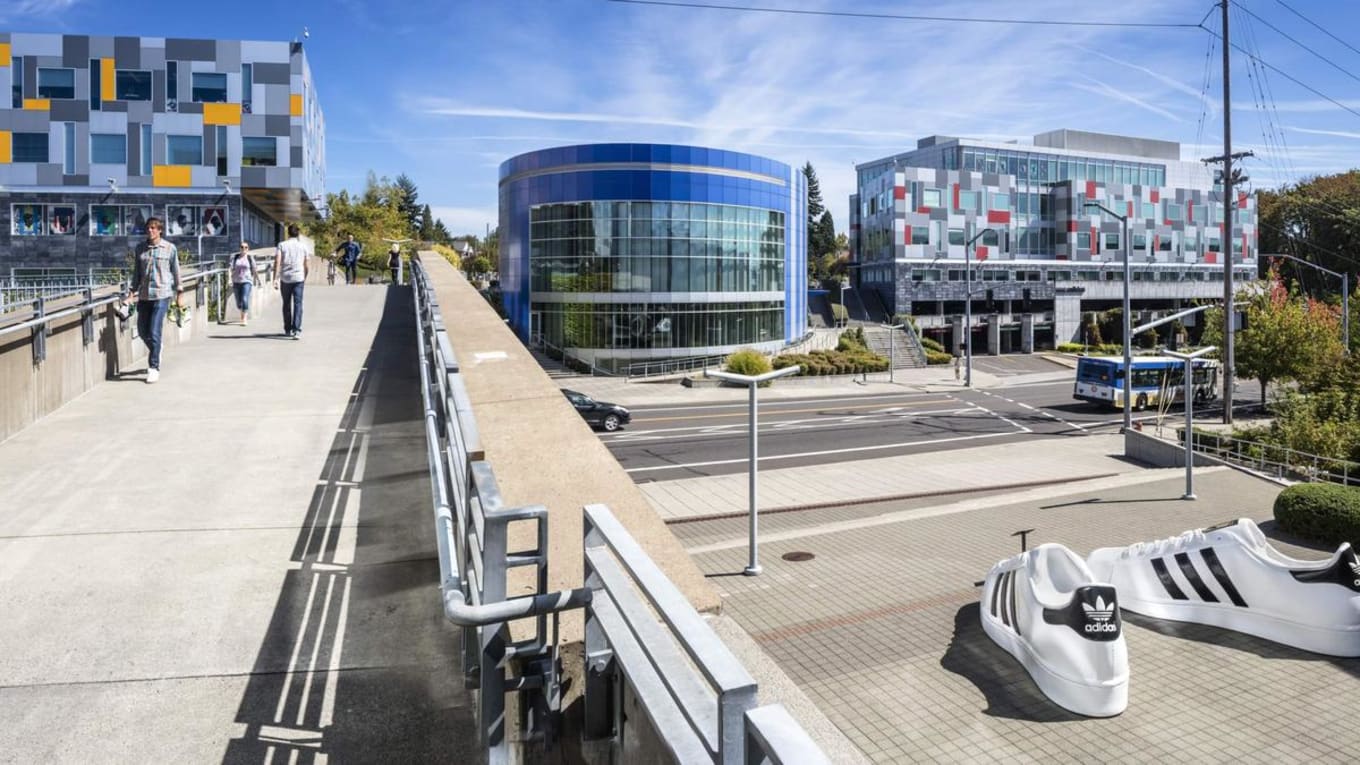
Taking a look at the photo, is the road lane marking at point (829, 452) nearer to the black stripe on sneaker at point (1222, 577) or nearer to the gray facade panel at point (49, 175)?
the black stripe on sneaker at point (1222, 577)

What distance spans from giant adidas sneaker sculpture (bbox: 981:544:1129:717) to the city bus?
34.2 meters

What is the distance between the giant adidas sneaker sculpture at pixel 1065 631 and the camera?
1017 centimetres

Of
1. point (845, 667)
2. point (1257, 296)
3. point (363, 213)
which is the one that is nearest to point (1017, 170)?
point (1257, 296)

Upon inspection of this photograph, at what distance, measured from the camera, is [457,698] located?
13.4ft

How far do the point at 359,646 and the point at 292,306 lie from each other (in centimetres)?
1210

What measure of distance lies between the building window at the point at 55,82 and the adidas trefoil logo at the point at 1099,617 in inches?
2026

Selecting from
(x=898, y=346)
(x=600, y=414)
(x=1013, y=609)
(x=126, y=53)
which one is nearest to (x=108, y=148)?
(x=126, y=53)

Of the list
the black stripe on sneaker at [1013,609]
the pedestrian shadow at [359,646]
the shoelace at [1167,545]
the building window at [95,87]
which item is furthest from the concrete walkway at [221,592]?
the building window at [95,87]

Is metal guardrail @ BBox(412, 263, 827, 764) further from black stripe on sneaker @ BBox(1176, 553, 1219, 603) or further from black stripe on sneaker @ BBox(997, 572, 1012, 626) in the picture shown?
black stripe on sneaker @ BBox(1176, 553, 1219, 603)

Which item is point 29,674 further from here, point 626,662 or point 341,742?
point 626,662

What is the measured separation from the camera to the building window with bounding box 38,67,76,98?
1753 inches

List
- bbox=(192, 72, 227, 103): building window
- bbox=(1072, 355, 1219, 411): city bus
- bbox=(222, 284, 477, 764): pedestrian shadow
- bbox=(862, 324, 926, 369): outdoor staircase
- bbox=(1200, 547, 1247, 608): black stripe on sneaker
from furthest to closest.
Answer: bbox=(862, 324, 926, 369): outdoor staircase → bbox=(192, 72, 227, 103): building window → bbox=(1072, 355, 1219, 411): city bus → bbox=(1200, 547, 1247, 608): black stripe on sneaker → bbox=(222, 284, 477, 764): pedestrian shadow

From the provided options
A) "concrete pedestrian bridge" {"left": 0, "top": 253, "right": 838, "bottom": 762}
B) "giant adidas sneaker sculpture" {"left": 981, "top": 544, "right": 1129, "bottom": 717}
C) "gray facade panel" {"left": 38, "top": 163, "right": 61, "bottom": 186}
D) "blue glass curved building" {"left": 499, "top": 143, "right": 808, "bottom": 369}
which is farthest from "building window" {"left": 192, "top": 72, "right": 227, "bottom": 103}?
"giant adidas sneaker sculpture" {"left": 981, "top": 544, "right": 1129, "bottom": 717}

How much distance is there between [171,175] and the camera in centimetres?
4509
